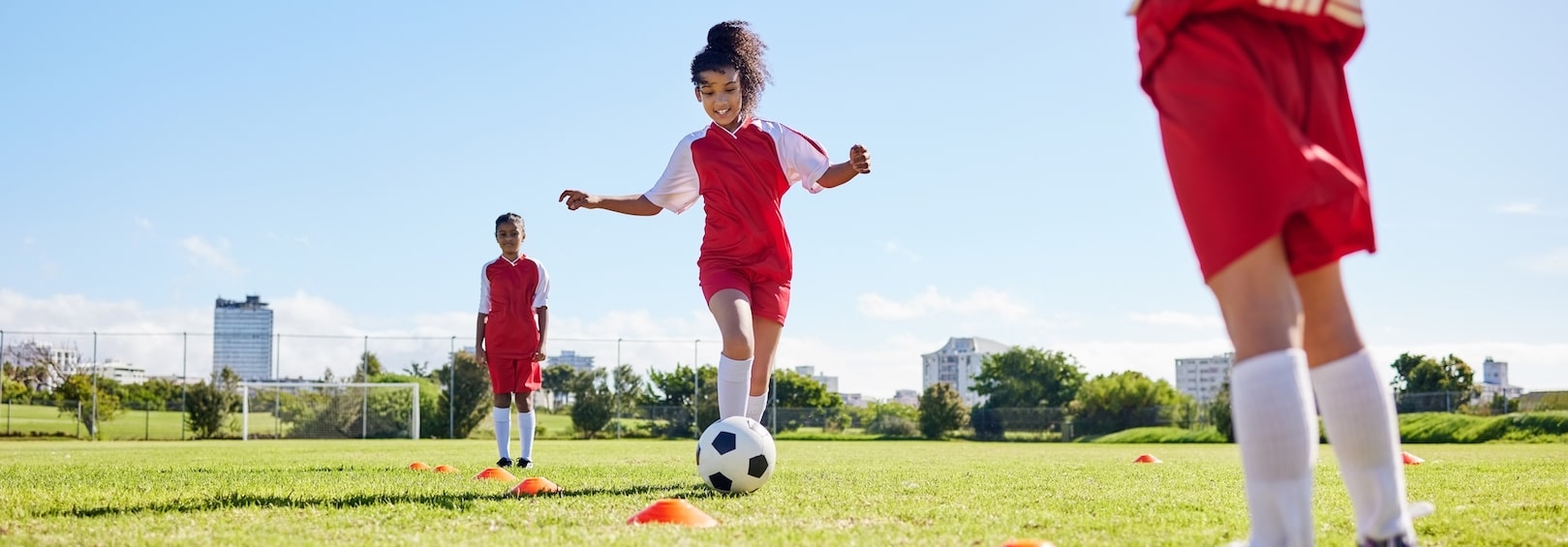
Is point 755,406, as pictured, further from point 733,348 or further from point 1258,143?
point 1258,143

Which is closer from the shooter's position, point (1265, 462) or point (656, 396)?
point (1265, 462)

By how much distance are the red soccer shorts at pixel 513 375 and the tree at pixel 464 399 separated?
22620 mm

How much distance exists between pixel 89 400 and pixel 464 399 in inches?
387

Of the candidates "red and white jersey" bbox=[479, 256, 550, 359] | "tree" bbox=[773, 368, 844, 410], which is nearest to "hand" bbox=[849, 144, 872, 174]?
"red and white jersey" bbox=[479, 256, 550, 359]

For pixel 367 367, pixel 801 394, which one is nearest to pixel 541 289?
pixel 367 367

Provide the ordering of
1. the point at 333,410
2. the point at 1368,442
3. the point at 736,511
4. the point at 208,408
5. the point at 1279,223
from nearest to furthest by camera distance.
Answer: the point at 1279,223 < the point at 1368,442 < the point at 736,511 < the point at 208,408 < the point at 333,410

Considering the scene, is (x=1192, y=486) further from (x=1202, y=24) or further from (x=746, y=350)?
(x=1202, y=24)

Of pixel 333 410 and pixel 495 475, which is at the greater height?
pixel 495 475

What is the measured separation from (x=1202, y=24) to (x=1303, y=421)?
2.53 feet

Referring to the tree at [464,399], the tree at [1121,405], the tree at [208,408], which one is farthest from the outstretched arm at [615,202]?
the tree at [1121,405]

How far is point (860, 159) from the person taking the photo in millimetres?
5543

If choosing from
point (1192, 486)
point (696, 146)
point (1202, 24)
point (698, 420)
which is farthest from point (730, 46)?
point (698, 420)

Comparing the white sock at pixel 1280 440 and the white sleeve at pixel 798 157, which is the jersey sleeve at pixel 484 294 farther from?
the white sock at pixel 1280 440

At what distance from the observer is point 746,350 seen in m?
5.41
